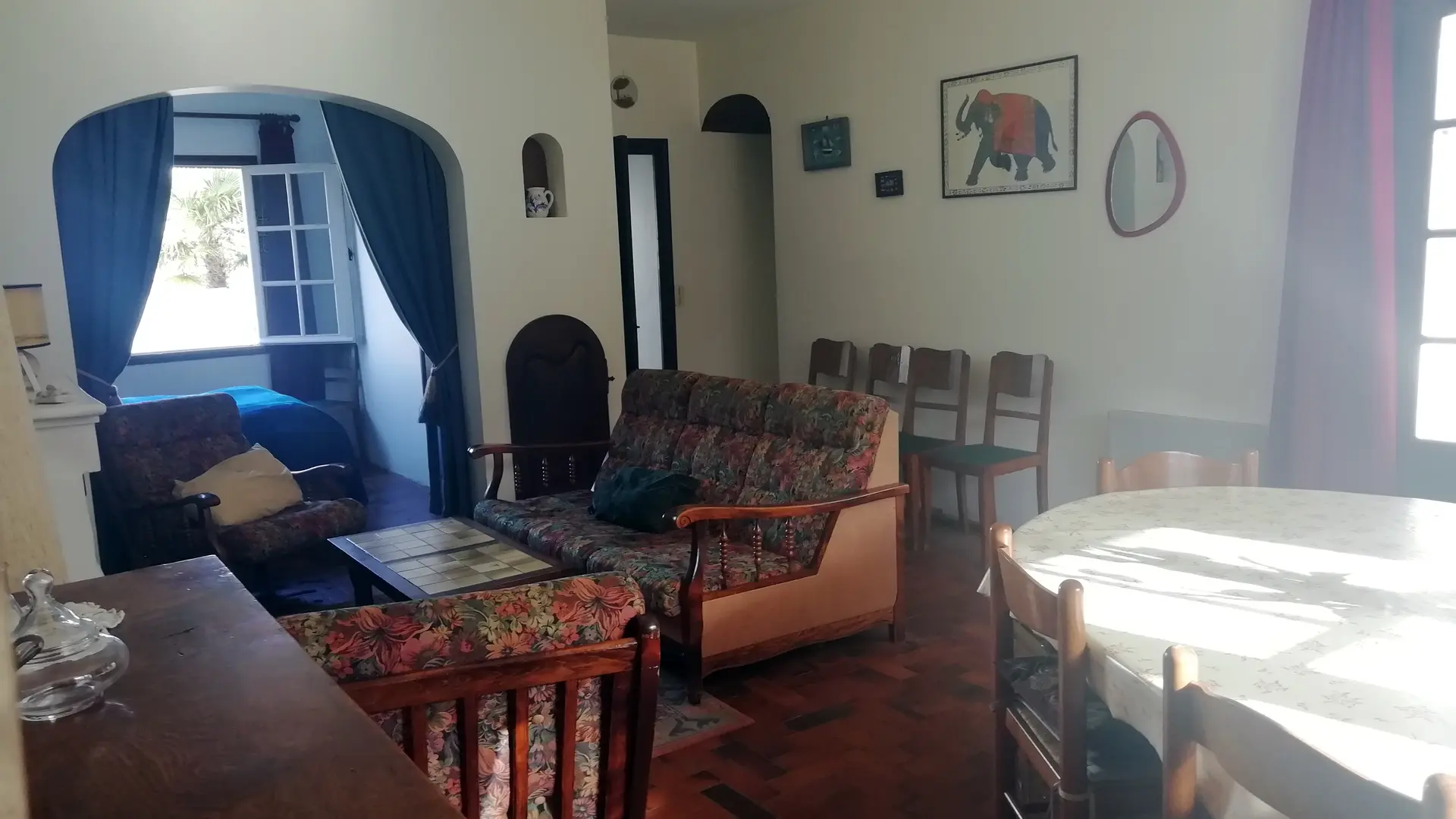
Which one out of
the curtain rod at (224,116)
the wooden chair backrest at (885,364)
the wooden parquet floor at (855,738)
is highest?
the curtain rod at (224,116)

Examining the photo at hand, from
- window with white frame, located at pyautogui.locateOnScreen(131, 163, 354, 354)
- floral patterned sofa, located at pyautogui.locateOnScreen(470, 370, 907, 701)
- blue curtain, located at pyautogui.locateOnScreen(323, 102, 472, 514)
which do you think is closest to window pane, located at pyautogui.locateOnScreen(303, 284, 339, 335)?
window with white frame, located at pyautogui.locateOnScreen(131, 163, 354, 354)

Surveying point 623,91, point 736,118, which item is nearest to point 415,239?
point 623,91

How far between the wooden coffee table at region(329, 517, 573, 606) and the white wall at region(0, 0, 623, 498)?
125cm

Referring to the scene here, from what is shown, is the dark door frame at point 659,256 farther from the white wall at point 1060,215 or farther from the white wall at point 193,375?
the white wall at point 193,375

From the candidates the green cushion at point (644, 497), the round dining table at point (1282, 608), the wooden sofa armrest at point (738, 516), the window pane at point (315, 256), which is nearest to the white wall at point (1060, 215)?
the wooden sofa armrest at point (738, 516)

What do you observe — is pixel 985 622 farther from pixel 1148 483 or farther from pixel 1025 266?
pixel 1025 266

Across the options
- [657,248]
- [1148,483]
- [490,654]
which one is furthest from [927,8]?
[490,654]

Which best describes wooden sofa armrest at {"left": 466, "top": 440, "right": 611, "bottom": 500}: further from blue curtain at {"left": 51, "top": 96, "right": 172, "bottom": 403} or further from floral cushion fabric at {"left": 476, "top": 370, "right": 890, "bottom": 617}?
blue curtain at {"left": 51, "top": 96, "right": 172, "bottom": 403}

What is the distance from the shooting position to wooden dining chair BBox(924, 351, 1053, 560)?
14.1 ft

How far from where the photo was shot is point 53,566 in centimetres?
189

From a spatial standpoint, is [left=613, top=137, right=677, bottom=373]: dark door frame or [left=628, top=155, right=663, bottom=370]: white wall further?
[left=628, top=155, right=663, bottom=370]: white wall

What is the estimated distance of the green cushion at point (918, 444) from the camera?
4.66 metres

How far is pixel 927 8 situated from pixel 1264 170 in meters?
1.79

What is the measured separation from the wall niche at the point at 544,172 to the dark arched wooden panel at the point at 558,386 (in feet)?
1.80
